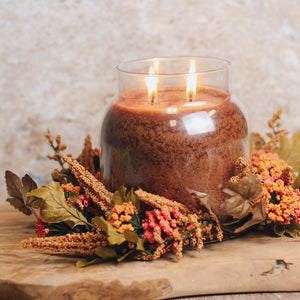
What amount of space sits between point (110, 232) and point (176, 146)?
0.56 ft

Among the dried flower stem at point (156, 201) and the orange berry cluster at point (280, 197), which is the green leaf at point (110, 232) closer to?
the dried flower stem at point (156, 201)

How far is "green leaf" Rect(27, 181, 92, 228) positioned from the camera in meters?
0.76

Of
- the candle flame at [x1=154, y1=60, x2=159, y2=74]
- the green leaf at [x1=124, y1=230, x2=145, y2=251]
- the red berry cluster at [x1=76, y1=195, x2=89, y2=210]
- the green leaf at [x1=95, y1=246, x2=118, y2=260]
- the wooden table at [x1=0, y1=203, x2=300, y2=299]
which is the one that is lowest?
the wooden table at [x1=0, y1=203, x2=300, y2=299]

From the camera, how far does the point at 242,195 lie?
76 centimetres

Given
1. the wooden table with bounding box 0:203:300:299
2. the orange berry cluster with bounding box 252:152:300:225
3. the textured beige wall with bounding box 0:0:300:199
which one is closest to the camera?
the wooden table with bounding box 0:203:300:299

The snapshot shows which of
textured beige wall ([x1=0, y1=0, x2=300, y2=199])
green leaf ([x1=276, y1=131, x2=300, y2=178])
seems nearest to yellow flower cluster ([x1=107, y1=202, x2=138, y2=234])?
green leaf ([x1=276, y1=131, x2=300, y2=178])

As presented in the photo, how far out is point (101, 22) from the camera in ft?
5.11

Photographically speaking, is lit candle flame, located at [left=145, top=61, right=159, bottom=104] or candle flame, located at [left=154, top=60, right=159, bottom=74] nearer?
lit candle flame, located at [left=145, top=61, right=159, bottom=104]

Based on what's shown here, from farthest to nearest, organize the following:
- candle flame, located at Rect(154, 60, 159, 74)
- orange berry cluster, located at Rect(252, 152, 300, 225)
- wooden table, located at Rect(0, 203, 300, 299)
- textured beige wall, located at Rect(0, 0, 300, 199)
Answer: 1. textured beige wall, located at Rect(0, 0, 300, 199)
2. candle flame, located at Rect(154, 60, 159, 74)
3. orange berry cluster, located at Rect(252, 152, 300, 225)
4. wooden table, located at Rect(0, 203, 300, 299)

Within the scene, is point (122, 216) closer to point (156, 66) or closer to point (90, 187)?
point (90, 187)

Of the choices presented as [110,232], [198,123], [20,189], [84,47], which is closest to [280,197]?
[198,123]

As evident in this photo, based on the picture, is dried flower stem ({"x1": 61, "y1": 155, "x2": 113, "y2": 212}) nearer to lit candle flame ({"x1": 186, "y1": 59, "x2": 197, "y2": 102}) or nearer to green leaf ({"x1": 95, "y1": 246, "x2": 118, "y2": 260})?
green leaf ({"x1": 95, "y1": 246, "x2": 118, "y2": 260})

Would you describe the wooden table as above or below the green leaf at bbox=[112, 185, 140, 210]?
below

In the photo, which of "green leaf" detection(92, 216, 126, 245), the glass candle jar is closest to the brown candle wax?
the glass candle jar
